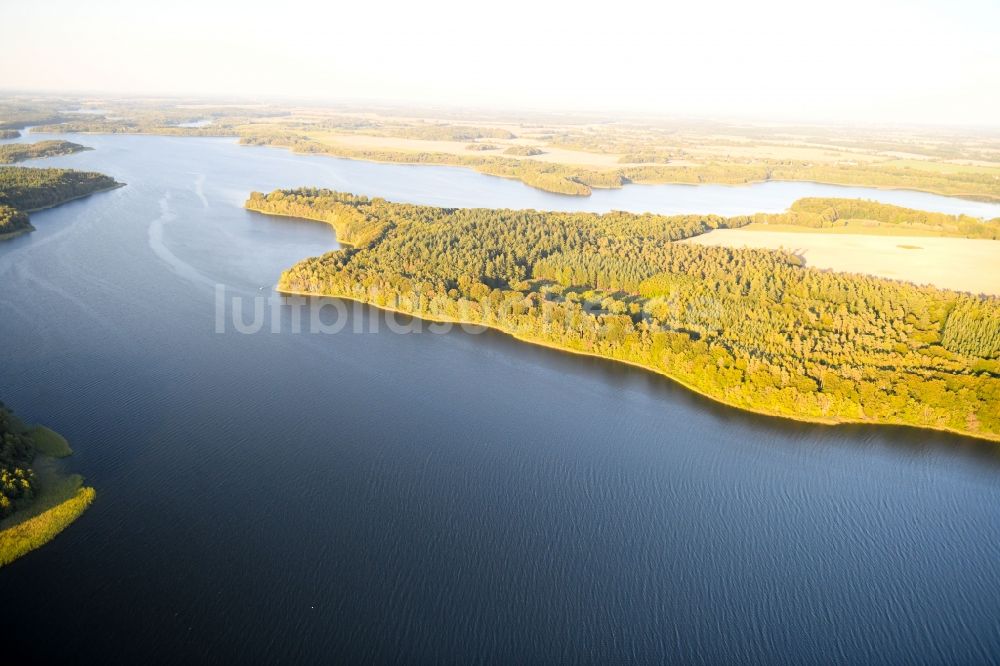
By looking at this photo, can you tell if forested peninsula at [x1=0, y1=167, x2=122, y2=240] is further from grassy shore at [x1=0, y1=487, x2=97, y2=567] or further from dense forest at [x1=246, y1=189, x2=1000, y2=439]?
grassy shore at [x1=0, y1=487, x2=97, y2=567]

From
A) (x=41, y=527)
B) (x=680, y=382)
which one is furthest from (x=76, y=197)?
(x=680, y=382)

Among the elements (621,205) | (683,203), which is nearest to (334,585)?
(621,205)

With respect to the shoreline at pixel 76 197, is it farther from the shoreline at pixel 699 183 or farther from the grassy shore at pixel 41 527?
the grassy shore at pixel 41 527

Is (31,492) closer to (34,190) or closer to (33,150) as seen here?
(34,190)

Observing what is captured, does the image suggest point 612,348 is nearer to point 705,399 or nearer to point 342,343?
point 705,399

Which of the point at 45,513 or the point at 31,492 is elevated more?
the point at 31,492

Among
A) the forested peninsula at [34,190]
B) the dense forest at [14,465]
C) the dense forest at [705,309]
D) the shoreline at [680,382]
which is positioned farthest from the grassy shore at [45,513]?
the forested peninsula at [34,190]

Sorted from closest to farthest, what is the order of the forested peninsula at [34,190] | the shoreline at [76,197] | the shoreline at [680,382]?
the shoreline at [680,382] → the forested peninsula at [34,190] → the shoreline at [76,197]
